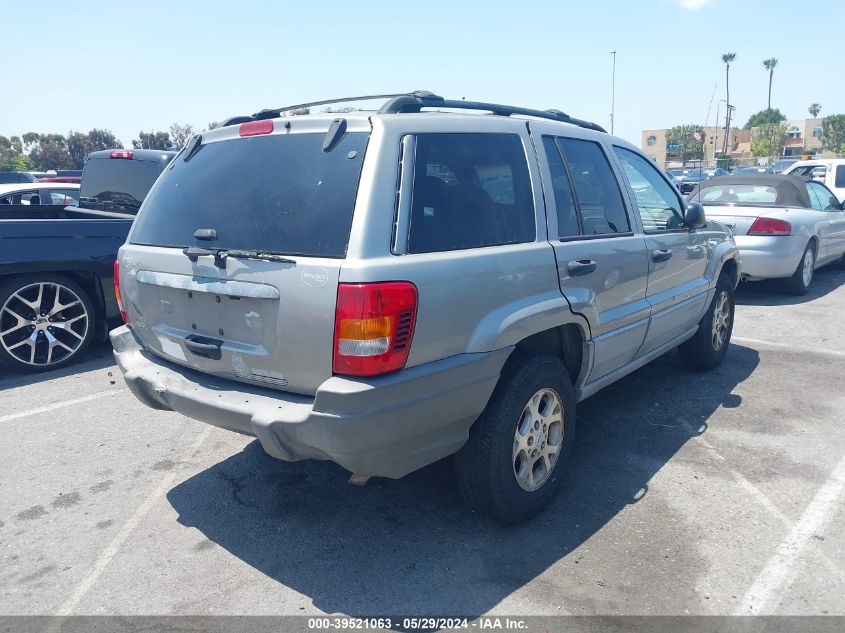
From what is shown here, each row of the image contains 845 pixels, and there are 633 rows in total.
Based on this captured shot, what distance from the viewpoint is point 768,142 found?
7112 centimetres

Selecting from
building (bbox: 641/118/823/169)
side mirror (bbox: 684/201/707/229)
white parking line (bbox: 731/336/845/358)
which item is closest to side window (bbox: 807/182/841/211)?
white parking line (bbox: 731/336/845/358)

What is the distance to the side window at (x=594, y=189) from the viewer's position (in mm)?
3754

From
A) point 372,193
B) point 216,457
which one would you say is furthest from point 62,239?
point 372,193

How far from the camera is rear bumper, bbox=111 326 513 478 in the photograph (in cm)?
256

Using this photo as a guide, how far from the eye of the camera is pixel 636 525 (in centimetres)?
329

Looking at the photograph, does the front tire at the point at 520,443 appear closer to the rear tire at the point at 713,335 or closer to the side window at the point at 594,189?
the side window at the point at 594,189

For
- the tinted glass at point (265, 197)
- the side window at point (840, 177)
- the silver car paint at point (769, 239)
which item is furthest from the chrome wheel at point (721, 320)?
the side window at point (840, 177)

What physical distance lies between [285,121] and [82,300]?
3787 mm

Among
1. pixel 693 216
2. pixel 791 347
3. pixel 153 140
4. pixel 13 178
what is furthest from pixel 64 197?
pixel 153 140

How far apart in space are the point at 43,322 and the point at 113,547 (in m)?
3.34

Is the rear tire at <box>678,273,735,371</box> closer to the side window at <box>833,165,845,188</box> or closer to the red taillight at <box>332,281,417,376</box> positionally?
the red taillight at <box>332,281,417,376</box>

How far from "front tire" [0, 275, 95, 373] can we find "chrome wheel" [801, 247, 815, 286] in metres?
8.42

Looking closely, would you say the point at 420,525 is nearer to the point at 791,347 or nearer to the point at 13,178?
the point at 791,347

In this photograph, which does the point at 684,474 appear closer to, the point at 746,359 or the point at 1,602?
the point at 746,359
